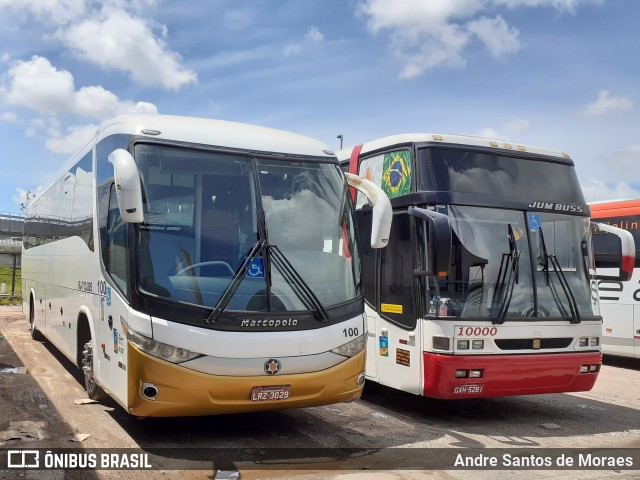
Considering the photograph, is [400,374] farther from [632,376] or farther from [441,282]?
[632,376]

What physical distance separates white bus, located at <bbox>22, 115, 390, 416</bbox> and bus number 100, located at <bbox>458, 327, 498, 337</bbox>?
1.26 metres

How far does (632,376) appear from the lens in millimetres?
12922

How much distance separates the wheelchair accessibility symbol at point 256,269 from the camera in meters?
6.38

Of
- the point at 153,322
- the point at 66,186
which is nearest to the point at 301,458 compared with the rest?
the point at 153,322

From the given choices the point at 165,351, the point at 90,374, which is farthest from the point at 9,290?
the point at 165,351

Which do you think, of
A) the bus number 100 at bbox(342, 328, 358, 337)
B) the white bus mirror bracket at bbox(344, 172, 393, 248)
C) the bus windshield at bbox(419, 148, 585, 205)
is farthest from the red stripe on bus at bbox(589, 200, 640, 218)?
the bus number 100 at bbox(342, 328, 358, 337)

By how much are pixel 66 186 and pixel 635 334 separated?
35.7 feet

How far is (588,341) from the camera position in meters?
8.29

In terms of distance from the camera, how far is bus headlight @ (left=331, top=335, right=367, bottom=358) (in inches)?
266

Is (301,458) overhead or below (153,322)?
below

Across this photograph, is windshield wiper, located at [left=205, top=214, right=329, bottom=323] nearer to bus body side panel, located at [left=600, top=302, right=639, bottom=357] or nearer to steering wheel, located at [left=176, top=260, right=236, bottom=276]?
steering wheel, located at [left=176, top=260, right=236, bottom=276]

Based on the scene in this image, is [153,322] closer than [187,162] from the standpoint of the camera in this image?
Yes

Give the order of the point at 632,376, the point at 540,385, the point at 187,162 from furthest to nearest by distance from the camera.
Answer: the point at 632,376, the point at 540,385, the point at 187,162

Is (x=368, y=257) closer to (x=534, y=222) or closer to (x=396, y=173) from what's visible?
(x=396, y=173)
